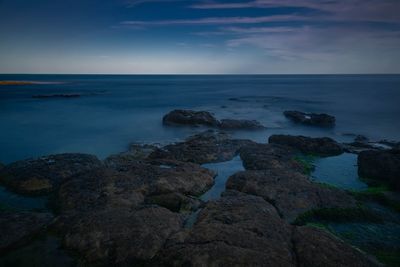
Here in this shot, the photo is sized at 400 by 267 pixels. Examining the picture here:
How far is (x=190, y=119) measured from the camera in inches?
1113

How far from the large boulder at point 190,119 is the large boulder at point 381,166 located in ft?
51.0

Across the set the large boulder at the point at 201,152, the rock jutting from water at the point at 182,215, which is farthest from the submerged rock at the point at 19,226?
the large boulder at the point at 201,152

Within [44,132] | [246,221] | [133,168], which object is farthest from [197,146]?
[44,132]

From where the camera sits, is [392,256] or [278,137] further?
[278,137]

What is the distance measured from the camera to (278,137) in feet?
64.1

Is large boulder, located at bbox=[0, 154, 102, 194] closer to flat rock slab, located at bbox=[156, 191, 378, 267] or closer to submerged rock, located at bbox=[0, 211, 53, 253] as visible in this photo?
submerged rock, located at bbox=[0, 211, 53, 253]

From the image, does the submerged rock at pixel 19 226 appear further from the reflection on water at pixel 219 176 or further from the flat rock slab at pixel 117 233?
the reflection on water at pixel 219 176

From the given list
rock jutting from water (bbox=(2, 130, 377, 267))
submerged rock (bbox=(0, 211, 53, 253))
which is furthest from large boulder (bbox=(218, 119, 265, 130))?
submerged rock (bbox=(0, 211, 53, 253))

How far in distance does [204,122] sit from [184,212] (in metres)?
19.2

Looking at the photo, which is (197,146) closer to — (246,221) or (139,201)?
(139,201)

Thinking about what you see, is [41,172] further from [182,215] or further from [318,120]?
[318,120]

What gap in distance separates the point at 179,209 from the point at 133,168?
10.4 ft

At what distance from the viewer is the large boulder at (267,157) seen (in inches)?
548

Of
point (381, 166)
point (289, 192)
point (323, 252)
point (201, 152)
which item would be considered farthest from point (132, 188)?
point (381, 166)
